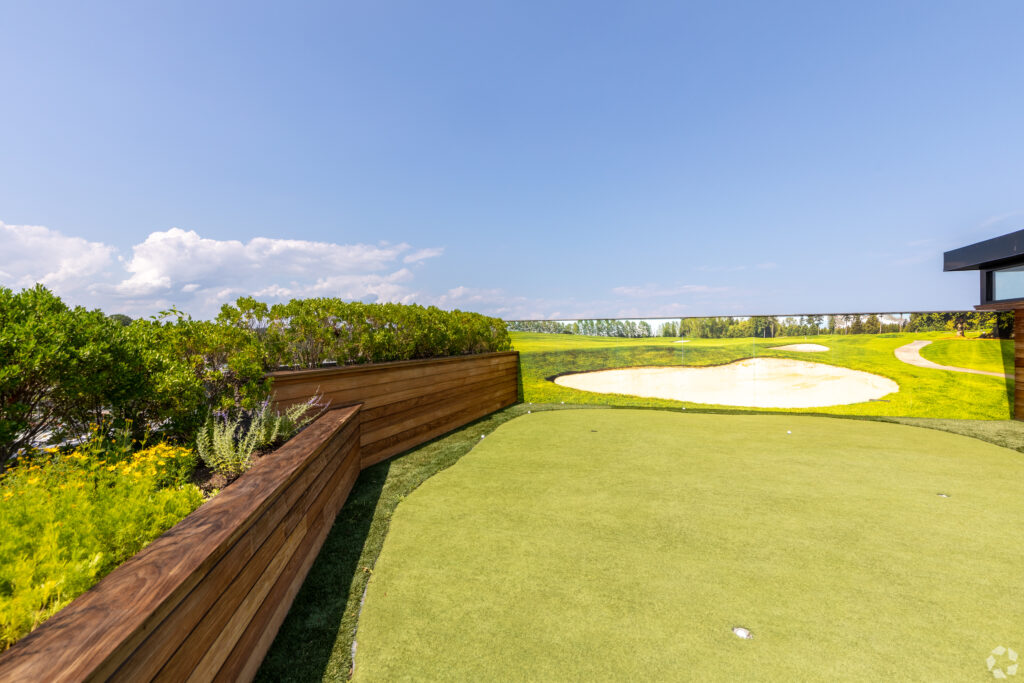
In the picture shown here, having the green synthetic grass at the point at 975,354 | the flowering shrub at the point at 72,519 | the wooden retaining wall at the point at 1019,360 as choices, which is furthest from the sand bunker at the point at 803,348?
the flowering shrub at the point at 72,519

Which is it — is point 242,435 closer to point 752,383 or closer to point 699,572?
point 699,572

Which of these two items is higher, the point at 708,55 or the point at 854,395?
the point at 708,55

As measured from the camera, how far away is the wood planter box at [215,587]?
940 mm

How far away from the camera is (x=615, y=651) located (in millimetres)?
1885

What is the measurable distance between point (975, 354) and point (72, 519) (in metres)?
12.0

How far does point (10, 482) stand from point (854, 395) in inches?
448

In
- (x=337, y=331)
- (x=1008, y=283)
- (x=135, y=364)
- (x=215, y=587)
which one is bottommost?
(x=215, y=587)

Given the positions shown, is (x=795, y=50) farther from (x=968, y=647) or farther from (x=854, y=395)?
(x=968, y=647)

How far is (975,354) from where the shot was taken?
7.54m

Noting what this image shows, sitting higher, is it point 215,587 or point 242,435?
point 242,435

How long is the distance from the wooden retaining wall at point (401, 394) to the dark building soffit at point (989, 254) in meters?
9.01

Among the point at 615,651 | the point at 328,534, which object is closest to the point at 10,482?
the point at 328,534

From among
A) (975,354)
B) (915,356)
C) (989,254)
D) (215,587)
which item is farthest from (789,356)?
(215,587)

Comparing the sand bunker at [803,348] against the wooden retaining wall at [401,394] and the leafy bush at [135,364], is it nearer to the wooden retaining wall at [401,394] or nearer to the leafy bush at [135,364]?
the wooden retaining wall at [401,394]
